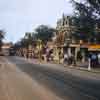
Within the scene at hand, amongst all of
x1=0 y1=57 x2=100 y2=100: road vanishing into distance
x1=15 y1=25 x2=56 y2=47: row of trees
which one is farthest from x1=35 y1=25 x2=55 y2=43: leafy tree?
x1=0 y1=57 x2=100 y2=100: road vanishing into distance

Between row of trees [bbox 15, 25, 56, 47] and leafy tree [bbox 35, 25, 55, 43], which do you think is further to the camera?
row of trees [bbox 15, 25, 56, 47]

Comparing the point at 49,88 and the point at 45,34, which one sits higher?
the point at 45,34

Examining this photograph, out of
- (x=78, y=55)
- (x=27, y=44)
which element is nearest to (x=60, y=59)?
(x=78, y=55)

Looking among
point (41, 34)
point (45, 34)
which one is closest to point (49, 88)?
point (45, 34)

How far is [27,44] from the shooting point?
177 m

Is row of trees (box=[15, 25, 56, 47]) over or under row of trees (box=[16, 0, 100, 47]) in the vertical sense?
over

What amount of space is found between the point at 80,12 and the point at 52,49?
8105 centimetres

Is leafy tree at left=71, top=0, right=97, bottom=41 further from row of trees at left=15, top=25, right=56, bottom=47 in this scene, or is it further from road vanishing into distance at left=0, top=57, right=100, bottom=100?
row of trees at left=15, top=25, right=56, bottom=47

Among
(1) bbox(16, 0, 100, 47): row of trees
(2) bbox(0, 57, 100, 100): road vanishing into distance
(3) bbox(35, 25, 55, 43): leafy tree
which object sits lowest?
(2) bbox(0, 57, 100, 100): road vanishing into distance

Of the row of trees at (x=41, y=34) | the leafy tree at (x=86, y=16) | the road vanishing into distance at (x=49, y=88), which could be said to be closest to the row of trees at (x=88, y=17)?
the leafy tree at (x=86, y=16)

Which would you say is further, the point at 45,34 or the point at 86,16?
the point at 45,34

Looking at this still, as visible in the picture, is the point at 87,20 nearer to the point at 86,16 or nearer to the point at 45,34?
the point at 86,16

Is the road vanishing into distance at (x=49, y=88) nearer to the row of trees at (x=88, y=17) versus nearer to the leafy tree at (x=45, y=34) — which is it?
the row of trees at (x=88, y=17)

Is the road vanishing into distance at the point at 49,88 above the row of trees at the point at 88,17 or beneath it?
beneath
